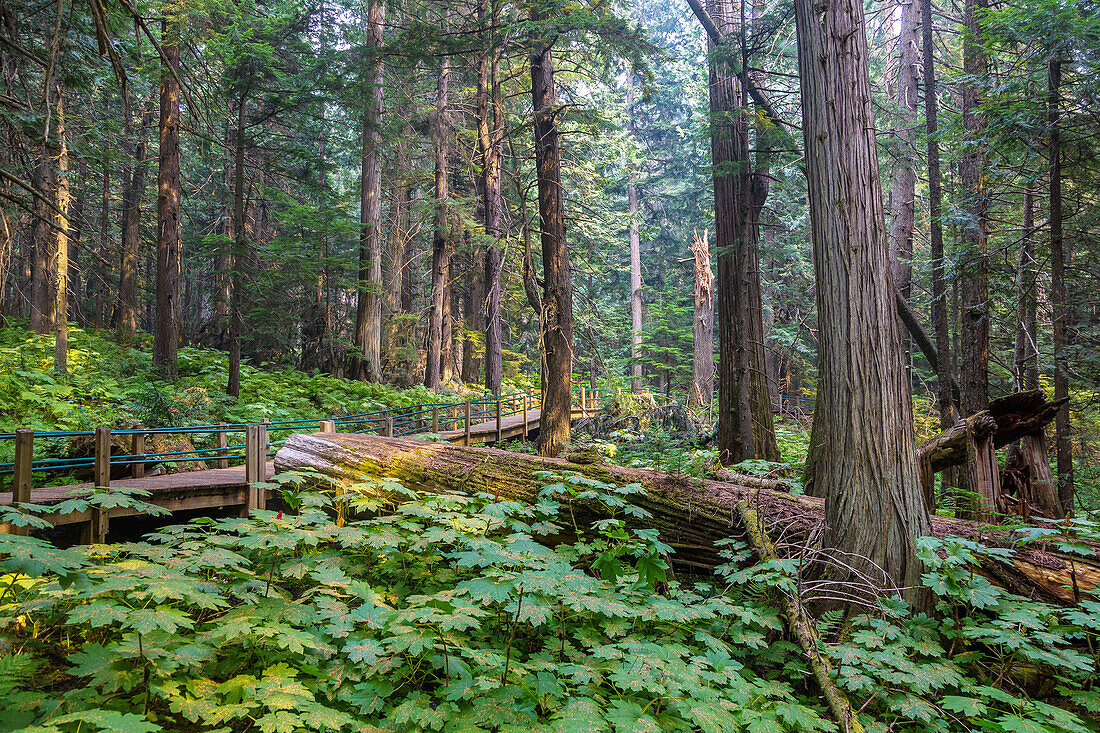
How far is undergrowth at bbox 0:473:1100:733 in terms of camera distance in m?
2.38

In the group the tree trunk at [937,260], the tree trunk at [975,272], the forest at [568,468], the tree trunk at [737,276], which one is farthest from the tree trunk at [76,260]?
the tree trunk at [937,260]

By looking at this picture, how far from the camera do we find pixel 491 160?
11.7m

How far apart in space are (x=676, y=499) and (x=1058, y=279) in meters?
8.12

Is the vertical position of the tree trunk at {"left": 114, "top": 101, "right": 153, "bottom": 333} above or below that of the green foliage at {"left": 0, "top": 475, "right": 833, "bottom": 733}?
above

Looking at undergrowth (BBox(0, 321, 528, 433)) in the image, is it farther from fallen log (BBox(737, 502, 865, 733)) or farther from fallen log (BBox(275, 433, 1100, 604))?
fallen log (BBox(737, 502, 865, 733))

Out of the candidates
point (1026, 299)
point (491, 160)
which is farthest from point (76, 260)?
point (1026, 299)

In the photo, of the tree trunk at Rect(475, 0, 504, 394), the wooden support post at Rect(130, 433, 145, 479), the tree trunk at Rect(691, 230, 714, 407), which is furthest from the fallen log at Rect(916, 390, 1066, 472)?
the tree trunk at Rect(691, 230, 714, 407)

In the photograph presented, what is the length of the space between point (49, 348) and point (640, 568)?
16.7 meters

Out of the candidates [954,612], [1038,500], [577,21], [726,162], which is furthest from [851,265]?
[577,21]

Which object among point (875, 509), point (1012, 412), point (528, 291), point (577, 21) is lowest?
point (875, 509)

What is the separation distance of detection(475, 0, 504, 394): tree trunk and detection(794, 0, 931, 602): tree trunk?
262 inches

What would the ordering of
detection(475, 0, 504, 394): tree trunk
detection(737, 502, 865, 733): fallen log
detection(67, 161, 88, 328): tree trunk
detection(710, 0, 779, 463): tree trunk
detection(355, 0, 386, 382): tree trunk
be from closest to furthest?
1. detection(737, 502, 865, 733): fallen log
2. detection(710, 0, 779, 463): tree trunk
3. detection(475, 0, 504, 394): tree trunk
4. detection(67, 161, 88, 328): tree trunk
5. detection(355, 0, 386, 382): tree trunk

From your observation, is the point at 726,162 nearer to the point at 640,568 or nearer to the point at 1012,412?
the point at 1012,412

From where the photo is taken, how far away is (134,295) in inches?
779
